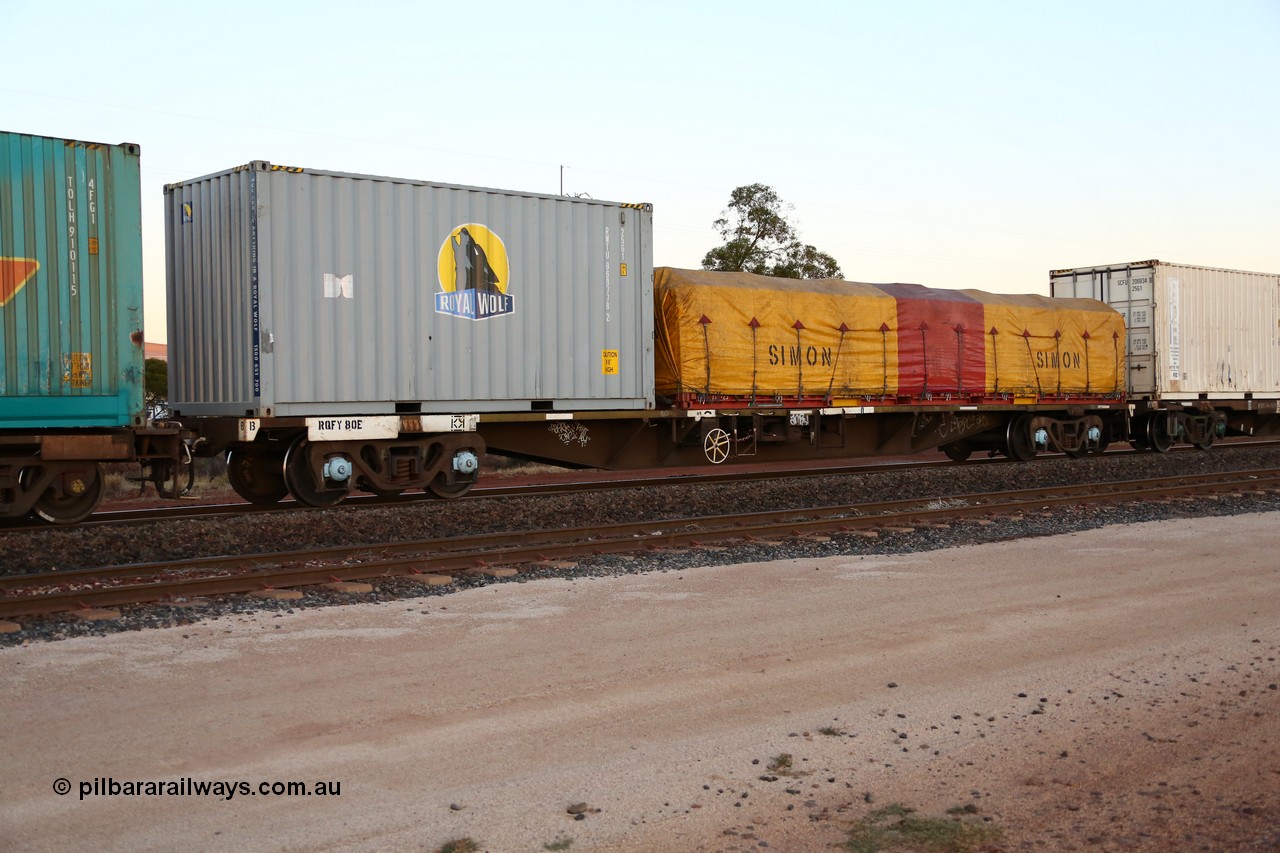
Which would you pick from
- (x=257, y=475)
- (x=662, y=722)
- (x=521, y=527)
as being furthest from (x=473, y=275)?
(x=662, y=722)

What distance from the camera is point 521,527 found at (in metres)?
12.5

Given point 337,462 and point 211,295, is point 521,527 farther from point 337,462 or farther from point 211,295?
point 211,295

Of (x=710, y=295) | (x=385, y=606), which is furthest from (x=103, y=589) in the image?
(x=710, y=295)

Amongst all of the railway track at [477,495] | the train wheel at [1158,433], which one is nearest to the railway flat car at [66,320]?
the railway track at [477,495]

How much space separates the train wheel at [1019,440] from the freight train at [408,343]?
952 mm

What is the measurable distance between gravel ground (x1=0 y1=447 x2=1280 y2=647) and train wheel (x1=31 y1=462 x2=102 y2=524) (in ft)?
1.66

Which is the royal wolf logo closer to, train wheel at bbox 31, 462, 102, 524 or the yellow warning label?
the yellow warning label

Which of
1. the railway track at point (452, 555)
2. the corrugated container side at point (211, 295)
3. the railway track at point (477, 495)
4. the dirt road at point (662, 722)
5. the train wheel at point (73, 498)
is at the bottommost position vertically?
the dirt road at point (662, 722)

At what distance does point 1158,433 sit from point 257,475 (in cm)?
1740

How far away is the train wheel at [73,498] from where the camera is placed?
35.4ft

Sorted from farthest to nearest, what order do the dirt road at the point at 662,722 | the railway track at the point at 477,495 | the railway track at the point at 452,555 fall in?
1. the railway track at the point at 477,495
2. the railway track at the point at 452,555
3. the dirt road at the point at 662,722

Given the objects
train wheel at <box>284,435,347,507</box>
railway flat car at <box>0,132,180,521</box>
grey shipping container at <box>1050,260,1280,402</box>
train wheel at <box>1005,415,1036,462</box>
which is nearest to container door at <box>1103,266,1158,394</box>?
grey shipping container at <box>1050,260,1280,402</box>

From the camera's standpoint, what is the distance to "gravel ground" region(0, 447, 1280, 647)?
27.7 ft

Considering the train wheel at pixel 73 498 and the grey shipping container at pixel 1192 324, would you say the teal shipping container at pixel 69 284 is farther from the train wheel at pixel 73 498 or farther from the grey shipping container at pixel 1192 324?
the grey shipping container at pixel 1192 324
